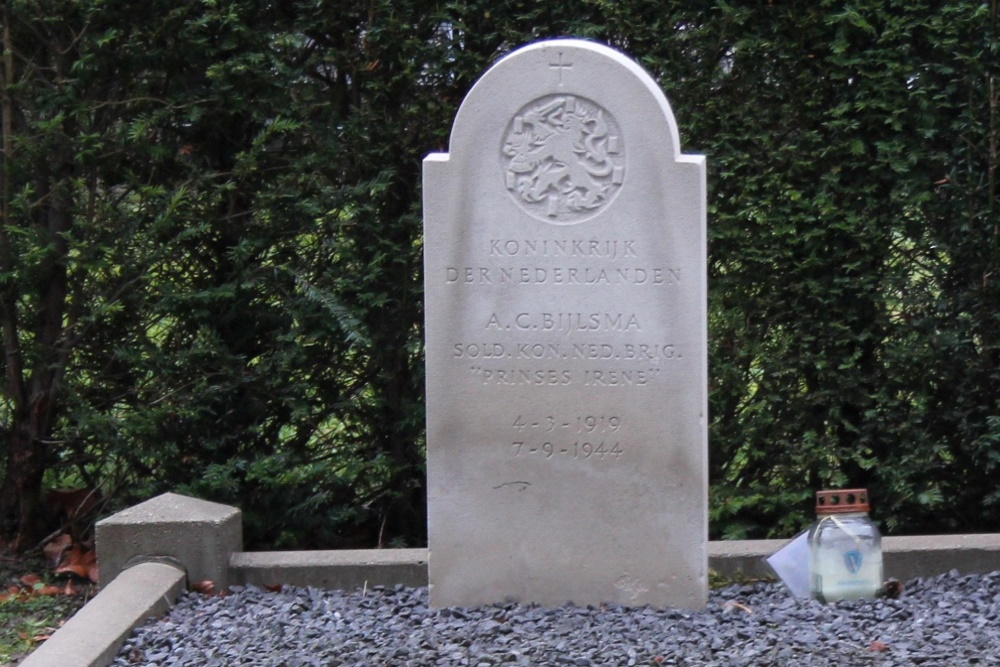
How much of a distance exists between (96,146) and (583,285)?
2458 millimetres

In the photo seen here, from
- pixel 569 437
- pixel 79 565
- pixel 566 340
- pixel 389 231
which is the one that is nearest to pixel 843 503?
pixel 569 437

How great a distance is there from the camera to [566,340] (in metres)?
4.39

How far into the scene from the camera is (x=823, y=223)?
5496mm

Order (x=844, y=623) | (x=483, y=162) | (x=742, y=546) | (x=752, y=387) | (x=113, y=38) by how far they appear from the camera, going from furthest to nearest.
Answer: (x=752, y=387) < (x=113, y=38) < (x=742, y=546) < (x=483, y=162) < (x=844, y=623)

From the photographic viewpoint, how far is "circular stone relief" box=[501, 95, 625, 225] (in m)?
4.33

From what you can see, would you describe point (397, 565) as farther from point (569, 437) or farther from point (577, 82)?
point (577, 82)

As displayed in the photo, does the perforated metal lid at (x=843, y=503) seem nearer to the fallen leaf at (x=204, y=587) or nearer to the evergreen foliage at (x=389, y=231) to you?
the evergreen foliage at (x=389, y=231)

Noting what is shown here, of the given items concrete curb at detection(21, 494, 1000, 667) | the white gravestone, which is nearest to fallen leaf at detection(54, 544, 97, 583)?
concrete curb at detection(21, 494, 1000, 667)

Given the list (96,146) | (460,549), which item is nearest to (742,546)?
(460,549)

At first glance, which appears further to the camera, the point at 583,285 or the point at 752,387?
the point at 752,387

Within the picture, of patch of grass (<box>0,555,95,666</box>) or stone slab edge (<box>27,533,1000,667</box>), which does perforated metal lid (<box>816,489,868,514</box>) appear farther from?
A: patch of grass (<box>0,555,95,666</box>)

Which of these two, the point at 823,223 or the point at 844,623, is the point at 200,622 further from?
the point at 823,223

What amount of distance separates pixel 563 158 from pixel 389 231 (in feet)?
5.07

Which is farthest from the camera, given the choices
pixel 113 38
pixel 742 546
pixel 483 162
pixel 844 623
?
pixel 113 38
